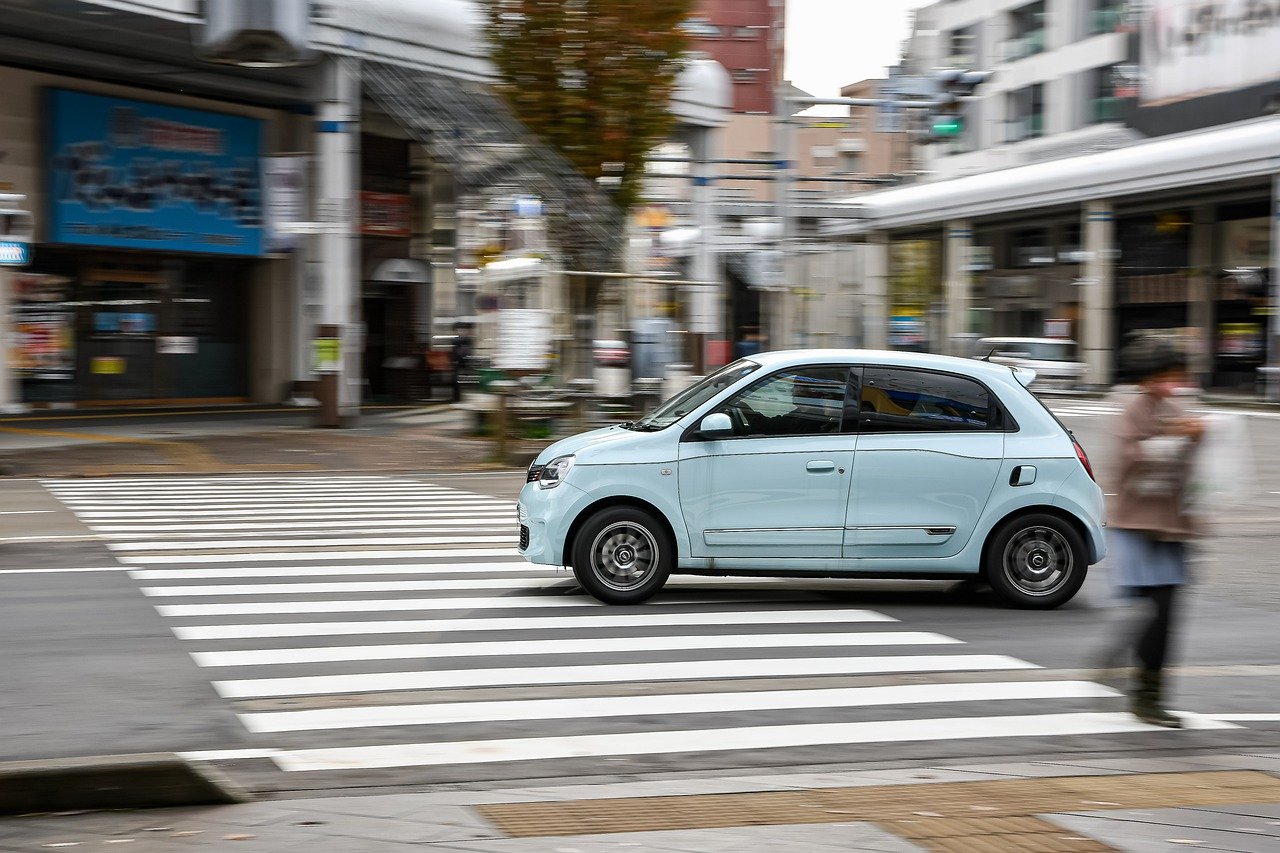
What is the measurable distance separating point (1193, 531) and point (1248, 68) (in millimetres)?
36533

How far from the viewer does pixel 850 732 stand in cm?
654

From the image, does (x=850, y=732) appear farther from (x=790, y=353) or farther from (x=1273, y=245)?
(x=1273, y=245)

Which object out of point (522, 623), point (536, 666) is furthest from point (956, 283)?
point (536, 666)

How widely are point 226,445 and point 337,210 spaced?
5817mm

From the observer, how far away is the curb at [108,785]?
16.4 ft

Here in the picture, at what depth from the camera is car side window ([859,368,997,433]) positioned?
9578mm

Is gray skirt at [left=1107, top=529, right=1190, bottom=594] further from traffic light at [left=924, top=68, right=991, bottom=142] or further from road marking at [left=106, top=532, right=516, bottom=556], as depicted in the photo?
traffic light at [left=924, top=68, right=991, bottom=142]

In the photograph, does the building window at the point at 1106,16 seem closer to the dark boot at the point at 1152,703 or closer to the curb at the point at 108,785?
the dark boot at the point at 1152,703

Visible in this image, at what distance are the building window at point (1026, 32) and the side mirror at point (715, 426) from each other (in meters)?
50.2

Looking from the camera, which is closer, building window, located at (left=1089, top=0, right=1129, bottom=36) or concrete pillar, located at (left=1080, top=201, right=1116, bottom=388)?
concrete pillar, located at (left=1080, top=201, right=1116, bottom=388)

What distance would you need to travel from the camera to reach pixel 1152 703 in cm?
673

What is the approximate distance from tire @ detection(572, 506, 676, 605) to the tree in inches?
656

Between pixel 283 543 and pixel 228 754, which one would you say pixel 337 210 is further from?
pixel 228 754

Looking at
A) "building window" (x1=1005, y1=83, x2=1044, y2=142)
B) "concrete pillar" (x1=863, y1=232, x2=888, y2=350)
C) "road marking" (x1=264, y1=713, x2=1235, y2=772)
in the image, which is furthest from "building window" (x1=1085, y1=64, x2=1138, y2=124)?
"road marking" (x1=264, y1=713, x2=1235, y2=772)
